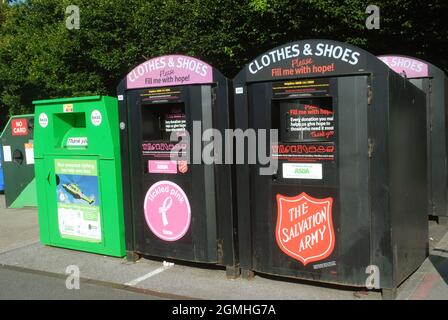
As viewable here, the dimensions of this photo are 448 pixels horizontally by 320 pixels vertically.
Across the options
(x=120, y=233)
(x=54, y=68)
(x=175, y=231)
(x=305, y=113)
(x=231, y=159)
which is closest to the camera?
(x=305, y=113)

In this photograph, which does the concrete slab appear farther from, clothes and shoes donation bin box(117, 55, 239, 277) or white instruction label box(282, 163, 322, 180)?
white instruction label box(282, 163, 322, 180)

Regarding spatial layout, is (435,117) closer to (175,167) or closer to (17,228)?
(175,167)

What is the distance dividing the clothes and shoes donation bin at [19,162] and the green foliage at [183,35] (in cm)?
237

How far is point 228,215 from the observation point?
485 cm

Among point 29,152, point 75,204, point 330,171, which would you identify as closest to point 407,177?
point 330,171

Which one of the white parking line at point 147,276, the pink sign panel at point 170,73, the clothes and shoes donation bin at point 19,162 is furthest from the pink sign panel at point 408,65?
the clothes and shoes donation bin at point 19,162

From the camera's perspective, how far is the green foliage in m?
7.91

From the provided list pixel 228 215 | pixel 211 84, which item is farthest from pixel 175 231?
pixel 211 84

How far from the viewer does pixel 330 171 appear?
4.28 metres

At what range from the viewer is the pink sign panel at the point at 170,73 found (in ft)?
15.8

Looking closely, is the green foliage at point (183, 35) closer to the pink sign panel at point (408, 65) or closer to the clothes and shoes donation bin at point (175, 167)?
the pink sign panel at point (408, 65)

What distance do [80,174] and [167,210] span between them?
1.36 meters

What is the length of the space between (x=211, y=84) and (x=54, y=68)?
27.2 ft
